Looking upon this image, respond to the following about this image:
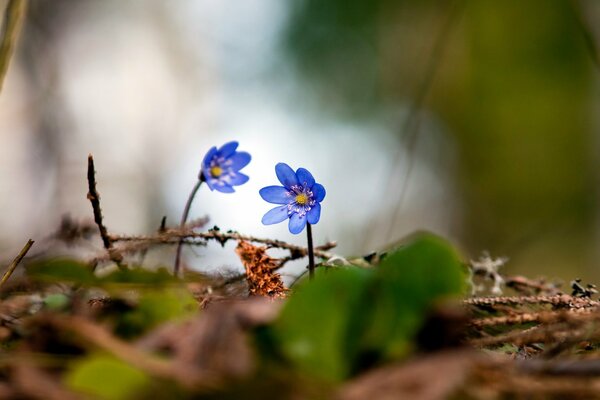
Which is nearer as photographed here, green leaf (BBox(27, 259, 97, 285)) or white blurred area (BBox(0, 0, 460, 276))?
green leaf (BBox(27, 259, 97, 285))

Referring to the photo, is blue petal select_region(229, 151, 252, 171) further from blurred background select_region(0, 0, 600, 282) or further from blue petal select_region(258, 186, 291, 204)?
blurred background select_region(0, 0, 600, 282)

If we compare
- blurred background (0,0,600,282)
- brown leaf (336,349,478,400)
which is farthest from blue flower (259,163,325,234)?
blurred background (0,0,600,282)

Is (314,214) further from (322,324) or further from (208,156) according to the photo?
(322,324)

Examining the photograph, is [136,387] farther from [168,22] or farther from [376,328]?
[168,22]

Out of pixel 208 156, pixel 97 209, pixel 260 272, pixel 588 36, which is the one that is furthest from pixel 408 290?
pixel 588 36

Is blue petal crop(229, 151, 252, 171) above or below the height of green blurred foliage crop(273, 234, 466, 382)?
above

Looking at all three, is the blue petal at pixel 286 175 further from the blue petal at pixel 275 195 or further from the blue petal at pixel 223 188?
the blue petal at pixel 223 188
